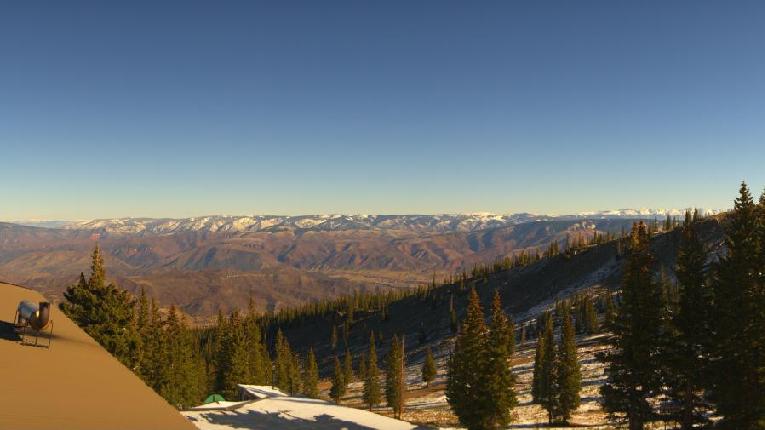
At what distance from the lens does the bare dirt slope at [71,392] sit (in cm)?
698

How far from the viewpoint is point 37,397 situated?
762 cm

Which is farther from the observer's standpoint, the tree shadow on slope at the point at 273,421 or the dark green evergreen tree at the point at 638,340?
the tree shadow on slope at the point at 273,421

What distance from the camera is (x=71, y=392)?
8.30m

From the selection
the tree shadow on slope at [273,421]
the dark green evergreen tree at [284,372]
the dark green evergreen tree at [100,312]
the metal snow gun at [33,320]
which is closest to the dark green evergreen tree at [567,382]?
the tree shadow on slope at [273,421]

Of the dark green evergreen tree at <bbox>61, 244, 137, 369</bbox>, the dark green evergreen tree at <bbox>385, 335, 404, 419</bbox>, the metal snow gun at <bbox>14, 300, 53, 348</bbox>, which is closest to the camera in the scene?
the metal snow gun at <bbox>14, 300, 53, 348</bbox>

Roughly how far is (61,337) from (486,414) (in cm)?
3903

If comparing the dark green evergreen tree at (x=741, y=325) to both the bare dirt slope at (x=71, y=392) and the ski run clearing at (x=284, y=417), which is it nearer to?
the ski run clearing at (x=284, y=417)

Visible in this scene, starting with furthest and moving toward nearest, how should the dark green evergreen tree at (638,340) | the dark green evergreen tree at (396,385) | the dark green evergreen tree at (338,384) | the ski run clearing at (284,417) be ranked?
the dark green evergreen tree at (338,384) → the dark green evergreen tree at (396,385) → the ski run clearing at (284,417) → the dark green evergreen tree at (638,340)

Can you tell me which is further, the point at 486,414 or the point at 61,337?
the point at 486,414

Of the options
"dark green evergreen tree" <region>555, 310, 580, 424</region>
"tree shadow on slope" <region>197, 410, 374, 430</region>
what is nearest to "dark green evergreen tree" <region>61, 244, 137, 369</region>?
"tree shadow on slope" <region>197, 410, 374, 430</region>

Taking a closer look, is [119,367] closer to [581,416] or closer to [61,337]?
[61,337]

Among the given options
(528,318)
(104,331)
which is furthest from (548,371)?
(528,318)

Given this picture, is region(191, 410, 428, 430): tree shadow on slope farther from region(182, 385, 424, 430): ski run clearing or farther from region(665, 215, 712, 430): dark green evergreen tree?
region(665, 215, 712, 430): dark green evergreen tree

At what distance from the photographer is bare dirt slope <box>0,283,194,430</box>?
6980 mm
